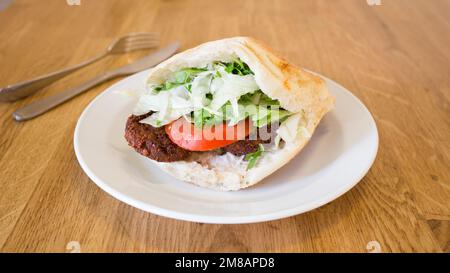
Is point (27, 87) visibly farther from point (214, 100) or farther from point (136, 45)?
point (214, 100)

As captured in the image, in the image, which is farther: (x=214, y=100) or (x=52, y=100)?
(x=52, y=100)

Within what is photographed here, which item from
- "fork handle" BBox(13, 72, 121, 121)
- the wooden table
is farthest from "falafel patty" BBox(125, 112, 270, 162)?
"fork handle" BBox(13, 72, 121, 121)

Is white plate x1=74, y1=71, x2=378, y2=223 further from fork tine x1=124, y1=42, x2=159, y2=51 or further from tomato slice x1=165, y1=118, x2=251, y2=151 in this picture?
fork tine x1=124, y1=42, x2=159, y2=51

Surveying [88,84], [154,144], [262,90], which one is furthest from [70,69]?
[262,90]

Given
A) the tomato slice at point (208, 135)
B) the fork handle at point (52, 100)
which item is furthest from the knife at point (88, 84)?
the tomato slice at point (208, 135)

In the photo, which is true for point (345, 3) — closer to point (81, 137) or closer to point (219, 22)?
point (219, 22)
